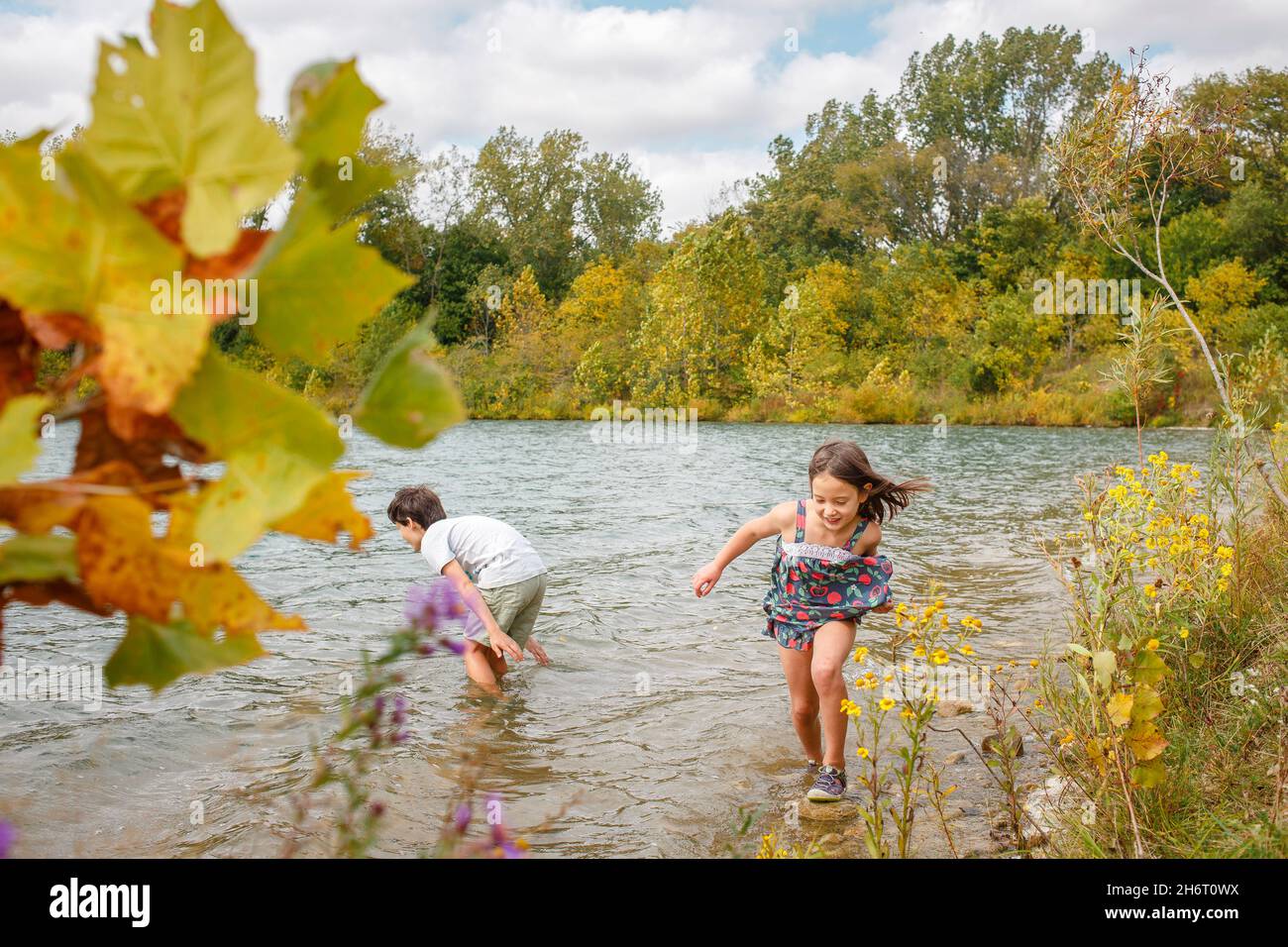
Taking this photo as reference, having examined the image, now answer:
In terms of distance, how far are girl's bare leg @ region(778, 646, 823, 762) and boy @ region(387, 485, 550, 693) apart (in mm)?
1901

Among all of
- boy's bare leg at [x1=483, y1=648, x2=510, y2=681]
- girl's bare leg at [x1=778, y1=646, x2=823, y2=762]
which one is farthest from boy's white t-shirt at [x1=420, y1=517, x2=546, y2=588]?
girl's bare leg at [x1=778, y1=646, x2=823, y2=762]

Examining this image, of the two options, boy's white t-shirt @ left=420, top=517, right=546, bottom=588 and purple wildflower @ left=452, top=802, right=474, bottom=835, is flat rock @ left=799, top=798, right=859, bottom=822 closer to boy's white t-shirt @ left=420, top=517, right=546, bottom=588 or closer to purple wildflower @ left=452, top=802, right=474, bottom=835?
boy's white t-shirt @ left=420, top=517, right=546, bottom=588

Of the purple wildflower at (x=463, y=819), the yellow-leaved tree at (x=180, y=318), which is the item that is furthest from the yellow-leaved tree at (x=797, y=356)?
the yellow-leaved tree at (x=180, y=318)

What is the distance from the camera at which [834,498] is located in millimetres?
4473

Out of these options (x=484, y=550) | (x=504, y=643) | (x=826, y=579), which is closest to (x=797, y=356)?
(x=484, y=550)

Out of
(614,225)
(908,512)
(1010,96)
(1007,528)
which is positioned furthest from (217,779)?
(1010,96)

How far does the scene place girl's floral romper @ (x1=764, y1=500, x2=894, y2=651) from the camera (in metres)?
4.61

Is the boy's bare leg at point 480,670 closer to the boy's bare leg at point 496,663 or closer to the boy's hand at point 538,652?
the boy's bare leg at point 496,663

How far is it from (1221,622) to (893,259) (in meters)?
43.4

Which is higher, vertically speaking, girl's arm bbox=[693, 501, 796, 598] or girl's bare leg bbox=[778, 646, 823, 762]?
girl's arm bbox=[693, 501, 796, 598]

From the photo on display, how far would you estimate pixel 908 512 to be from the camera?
1375cm

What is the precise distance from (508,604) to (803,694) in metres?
2.20

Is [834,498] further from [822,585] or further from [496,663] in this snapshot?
[496,663]
